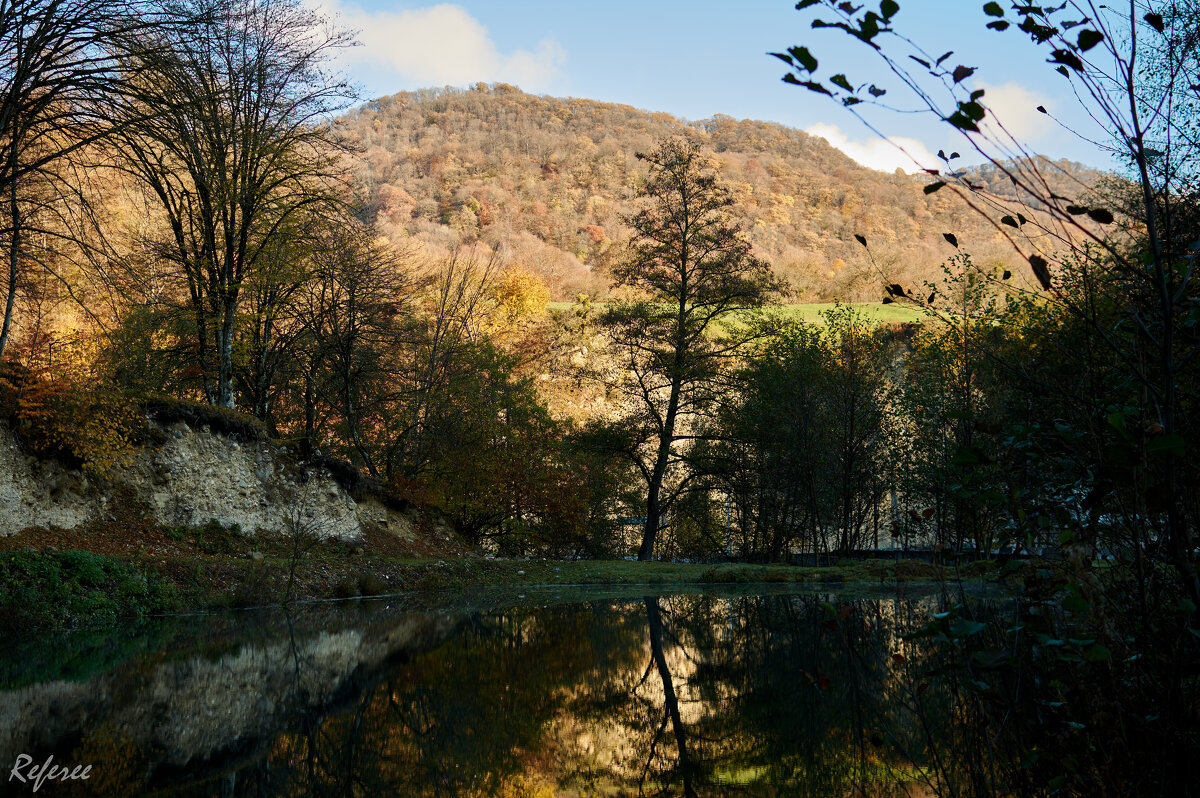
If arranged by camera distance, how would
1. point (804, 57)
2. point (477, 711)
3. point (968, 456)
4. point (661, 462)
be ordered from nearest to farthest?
point (804, 57), point (968, 456), point (477, 711), point (661, 462)

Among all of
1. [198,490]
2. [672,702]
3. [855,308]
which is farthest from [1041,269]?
[855,308]

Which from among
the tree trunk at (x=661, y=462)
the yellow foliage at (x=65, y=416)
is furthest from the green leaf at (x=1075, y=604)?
the tree trunk at (x=661, y=462)

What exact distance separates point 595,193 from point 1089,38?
7289cm

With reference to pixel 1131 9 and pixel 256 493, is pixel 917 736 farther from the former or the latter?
pixel 256 493

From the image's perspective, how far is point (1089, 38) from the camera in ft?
7.07

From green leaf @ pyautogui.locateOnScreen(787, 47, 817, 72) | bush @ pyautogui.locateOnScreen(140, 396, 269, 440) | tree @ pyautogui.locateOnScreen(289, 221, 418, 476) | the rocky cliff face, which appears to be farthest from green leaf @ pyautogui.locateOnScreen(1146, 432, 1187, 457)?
tree @ pyautogui.locateOnScreen(289, 221, 418, 476)

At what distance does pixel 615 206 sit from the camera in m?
69.5

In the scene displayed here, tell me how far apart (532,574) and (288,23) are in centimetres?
1548

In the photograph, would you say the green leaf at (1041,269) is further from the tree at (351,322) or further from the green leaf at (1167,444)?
the tree at (351,322)

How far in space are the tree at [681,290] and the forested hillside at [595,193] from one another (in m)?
18.7

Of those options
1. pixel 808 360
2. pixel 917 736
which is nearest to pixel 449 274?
pixel 808 360

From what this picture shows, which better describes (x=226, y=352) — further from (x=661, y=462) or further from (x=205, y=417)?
(x=661, y=462)

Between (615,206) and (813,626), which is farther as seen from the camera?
(615,206)

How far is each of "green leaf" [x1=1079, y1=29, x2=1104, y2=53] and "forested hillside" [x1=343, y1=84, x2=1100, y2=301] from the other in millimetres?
43621
